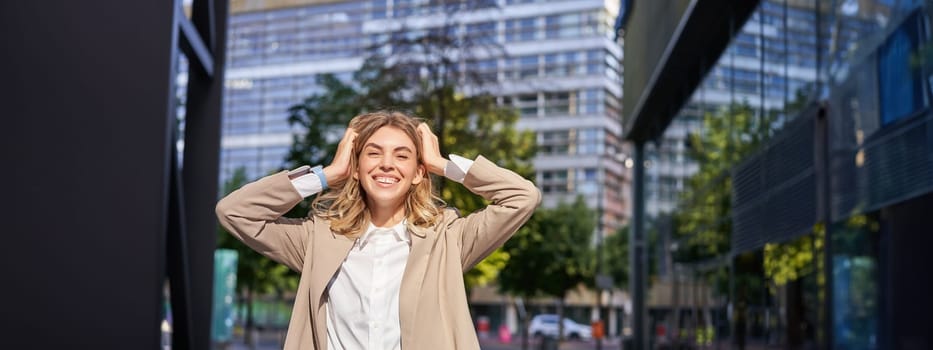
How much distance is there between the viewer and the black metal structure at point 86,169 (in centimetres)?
494

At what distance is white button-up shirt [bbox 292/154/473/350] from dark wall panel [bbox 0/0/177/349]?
113 inches

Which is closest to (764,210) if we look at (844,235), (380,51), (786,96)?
(786,96)

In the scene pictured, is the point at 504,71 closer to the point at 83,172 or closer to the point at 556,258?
the point at 556,258

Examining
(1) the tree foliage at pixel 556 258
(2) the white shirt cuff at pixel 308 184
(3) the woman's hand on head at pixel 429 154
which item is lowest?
(2) the white shirt cuff at pixel 308 184

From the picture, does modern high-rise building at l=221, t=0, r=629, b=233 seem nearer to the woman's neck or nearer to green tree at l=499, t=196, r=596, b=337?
green tree at l=499, t=196, r=596, b=337

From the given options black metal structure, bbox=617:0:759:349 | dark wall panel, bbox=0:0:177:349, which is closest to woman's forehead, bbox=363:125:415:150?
dark wall panel, bbox=0:0:177:349

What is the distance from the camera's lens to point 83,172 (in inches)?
197

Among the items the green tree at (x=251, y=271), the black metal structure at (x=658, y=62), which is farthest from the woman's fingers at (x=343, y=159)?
the green tree at (x=251, y=271)

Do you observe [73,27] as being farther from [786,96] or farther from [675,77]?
[675,77]

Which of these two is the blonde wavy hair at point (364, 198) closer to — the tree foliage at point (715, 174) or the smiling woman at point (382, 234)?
the smiling woman at point (382, 234)

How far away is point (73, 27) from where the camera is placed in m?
5.06

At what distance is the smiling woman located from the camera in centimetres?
231

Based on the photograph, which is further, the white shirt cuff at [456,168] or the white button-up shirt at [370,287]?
the white shirt cuff at [456,168]

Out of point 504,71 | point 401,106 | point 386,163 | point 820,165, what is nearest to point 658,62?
point 820,165
